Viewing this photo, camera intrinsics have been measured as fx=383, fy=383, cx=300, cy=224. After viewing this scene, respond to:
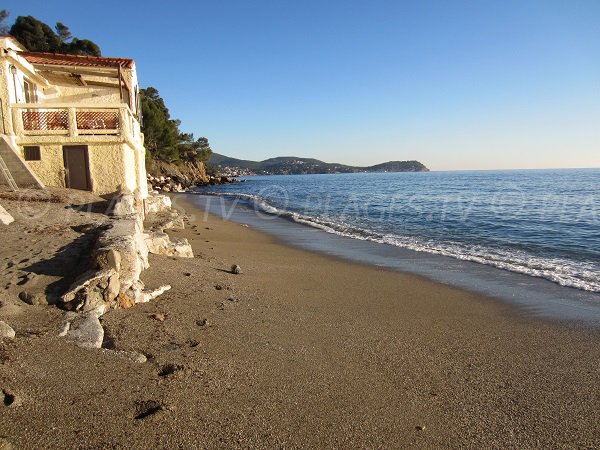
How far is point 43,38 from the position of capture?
160ft

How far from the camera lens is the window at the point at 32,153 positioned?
44.6 ft

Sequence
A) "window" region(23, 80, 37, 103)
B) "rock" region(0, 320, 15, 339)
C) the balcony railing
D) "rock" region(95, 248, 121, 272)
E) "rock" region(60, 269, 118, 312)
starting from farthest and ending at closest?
"window" region(23, 80, 37, 103) → the balcony railing → "rock" region(95, 248, 121, 272) → "rock" region(60, 269, 118, 312) → "rock" region(0, 320, 15, 339)

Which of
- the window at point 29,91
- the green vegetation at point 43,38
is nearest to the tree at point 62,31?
the green vegetation at point 43,38

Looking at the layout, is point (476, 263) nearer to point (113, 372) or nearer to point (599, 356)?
point (599, 356)

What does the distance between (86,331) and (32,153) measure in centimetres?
1161

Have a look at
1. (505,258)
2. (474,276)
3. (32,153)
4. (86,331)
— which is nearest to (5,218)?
(32,153)

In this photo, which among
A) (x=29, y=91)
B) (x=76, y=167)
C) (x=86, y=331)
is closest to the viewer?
(x=86, y=331)

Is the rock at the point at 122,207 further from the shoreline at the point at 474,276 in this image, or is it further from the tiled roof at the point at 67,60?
the tiled roof at the point at 67,60

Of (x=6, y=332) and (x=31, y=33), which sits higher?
(x=31, y=33)

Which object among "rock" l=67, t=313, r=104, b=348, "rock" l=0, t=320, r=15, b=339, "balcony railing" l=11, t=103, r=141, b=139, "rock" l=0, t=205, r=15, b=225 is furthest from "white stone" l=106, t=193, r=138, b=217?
"rock" l=0, t=320, r=15, b=339

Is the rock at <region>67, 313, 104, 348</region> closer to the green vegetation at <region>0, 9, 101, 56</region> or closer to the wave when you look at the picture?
the wave

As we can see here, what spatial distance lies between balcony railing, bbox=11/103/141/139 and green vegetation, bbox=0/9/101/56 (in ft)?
140

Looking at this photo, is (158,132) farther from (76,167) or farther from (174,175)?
(76,167)

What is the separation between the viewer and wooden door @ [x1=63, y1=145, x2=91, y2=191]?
1372 cm
